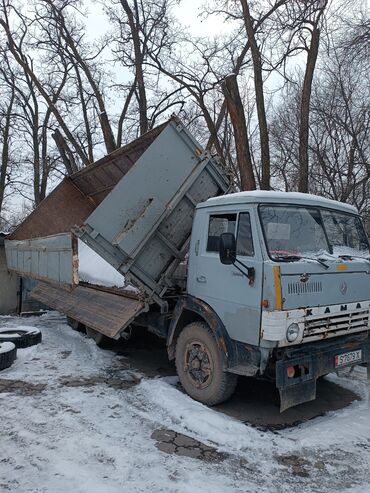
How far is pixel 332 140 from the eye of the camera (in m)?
19.8

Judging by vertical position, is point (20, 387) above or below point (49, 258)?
below

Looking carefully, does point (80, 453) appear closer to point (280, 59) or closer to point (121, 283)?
point (121, 283)

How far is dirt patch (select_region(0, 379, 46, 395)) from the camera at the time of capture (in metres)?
5.45

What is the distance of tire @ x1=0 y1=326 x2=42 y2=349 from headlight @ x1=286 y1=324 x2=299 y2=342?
4979 mm

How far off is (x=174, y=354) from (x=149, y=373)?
3.11 feet

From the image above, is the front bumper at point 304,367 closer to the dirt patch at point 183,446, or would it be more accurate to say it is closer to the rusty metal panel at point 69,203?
the dirt patch at point 183,446

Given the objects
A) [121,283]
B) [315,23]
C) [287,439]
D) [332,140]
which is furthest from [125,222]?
[332,140]

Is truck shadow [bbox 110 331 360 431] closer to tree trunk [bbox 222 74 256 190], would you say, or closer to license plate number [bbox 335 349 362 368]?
license plate number [bbox 335 349 362 368]

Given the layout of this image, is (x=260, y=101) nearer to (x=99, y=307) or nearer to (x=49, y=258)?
(x=49, y=258)

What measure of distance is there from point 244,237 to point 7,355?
13.1 feet

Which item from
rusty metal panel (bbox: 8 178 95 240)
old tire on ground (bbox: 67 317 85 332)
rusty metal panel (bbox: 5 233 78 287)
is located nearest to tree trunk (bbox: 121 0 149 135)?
rusty metal panel (bbox: 8 178 95 240)

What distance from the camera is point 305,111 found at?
12461 millimetres

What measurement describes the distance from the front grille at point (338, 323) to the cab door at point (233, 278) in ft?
1.88

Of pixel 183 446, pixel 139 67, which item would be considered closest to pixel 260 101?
pixel 139 67
